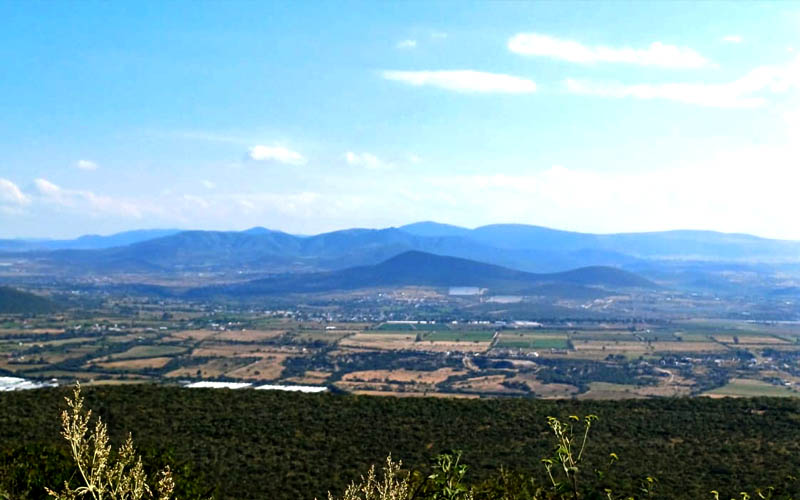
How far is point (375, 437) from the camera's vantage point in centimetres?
2123

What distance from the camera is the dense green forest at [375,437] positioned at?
16031 millimetres

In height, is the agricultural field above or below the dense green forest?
below

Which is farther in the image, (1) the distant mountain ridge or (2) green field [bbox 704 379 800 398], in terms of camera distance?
(1) the distant mountain ridge

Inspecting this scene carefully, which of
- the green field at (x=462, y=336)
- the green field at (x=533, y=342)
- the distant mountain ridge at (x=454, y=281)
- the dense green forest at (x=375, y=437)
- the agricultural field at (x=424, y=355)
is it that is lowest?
the green field at (x=462, y=336)

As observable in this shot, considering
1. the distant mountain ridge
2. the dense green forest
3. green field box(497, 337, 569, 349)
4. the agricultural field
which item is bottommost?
green field box(497, 337, 569, 349)

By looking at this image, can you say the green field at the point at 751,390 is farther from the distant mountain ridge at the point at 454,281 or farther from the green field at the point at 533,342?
the distant mountain ridge at the point at 454,281

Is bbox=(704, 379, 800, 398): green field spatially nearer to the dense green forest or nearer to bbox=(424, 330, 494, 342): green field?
the dense green forest

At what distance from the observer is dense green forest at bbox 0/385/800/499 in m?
16.0

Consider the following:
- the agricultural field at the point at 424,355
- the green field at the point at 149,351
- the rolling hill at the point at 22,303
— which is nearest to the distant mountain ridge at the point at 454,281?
the rolling hill at the point at 22,303

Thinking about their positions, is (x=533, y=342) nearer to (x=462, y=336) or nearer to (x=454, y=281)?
(x=462, y=336)

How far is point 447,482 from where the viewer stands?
Result: 17.1 ft

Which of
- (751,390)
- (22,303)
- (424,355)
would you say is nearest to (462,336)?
(424,355)

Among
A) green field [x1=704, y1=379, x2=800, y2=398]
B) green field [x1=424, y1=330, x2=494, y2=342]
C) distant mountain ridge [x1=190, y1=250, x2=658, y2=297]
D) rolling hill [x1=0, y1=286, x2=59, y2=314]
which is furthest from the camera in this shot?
distant mountain ridge [x1=190, y1=250, x2=658, y2=297]

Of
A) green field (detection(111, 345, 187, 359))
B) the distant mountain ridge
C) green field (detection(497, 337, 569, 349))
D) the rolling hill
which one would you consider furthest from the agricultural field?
the distant mountain ridge
